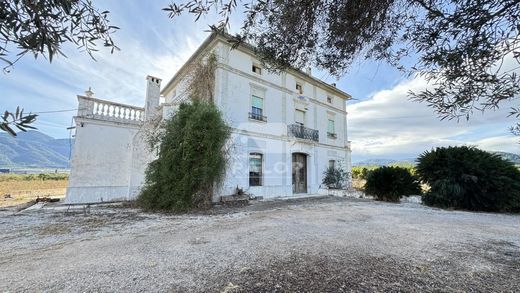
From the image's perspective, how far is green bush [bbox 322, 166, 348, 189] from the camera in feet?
42.7

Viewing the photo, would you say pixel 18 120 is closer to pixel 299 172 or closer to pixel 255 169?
pixel 255 169

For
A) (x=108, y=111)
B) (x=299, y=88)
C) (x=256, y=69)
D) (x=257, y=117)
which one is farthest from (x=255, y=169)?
(x=108, y=111)

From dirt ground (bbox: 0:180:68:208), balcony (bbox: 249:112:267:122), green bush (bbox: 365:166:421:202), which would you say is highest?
balcony (bbox: 249:112:267:122)

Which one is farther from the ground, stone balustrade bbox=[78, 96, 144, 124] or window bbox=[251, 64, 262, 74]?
window bbox=[251, 64, 262, 74]

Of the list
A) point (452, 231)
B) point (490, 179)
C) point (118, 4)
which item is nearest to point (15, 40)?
point (118, 4)

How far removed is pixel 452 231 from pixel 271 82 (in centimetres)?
909

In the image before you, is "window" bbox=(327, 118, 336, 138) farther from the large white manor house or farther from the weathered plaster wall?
the weathered plaster wall

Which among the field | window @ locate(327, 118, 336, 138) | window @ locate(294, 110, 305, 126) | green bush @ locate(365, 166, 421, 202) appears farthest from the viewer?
window @ locate(327, 118, 336, 138)

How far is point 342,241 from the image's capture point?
357 centimetres

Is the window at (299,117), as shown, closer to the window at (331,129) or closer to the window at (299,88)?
the window at (299,88)

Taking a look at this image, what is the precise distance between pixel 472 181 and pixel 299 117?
25.3 feet

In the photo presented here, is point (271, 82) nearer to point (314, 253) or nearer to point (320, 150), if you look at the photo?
point (320, 150)

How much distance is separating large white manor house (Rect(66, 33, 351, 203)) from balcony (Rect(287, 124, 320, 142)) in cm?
5

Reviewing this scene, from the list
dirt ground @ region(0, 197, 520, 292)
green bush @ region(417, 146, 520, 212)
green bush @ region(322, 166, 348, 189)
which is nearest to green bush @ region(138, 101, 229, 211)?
dirt ground @ region(0, 197, 520, 292)
